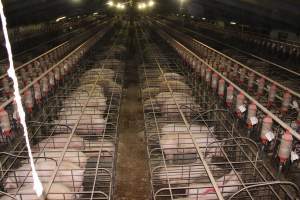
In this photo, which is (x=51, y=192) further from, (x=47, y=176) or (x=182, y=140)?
(x=182, y=140)

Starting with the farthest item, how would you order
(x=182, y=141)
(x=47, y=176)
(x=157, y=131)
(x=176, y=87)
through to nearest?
(x=176, y=87)
(x=182, y=141)
(x=157, y=131)
(x=47, y=176)

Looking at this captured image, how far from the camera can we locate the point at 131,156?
832cm

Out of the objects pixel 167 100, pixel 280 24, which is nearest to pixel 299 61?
pixel 280 24

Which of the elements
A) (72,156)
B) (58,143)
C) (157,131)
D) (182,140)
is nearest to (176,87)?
(182,140)

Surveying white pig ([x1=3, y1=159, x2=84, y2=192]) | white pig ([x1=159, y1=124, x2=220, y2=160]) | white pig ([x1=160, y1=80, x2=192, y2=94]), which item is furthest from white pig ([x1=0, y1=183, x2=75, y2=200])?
white pig ([x1=160, y1=80, x2=192, y2=94])

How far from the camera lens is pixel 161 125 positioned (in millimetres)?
7582

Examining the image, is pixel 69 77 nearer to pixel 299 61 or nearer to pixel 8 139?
pixel 8 139

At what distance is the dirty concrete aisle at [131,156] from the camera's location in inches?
271

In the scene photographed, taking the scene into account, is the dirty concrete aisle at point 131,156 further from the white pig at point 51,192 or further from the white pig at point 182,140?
the white pig at point 51,192

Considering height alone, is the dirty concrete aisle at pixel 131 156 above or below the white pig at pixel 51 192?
below

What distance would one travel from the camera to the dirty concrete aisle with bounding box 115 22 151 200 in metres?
6.89

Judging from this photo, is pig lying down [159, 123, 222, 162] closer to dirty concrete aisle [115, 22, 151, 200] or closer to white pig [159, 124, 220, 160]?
white pig [159, 124, 220, 160]

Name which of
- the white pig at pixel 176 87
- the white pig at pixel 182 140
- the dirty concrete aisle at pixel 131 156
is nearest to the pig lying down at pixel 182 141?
the white pig at pixel 182 140

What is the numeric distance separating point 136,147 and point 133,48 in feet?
54.5
